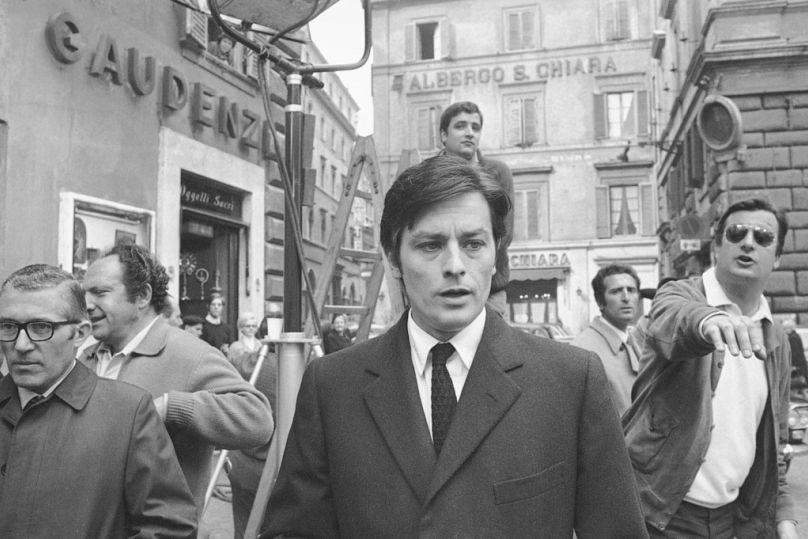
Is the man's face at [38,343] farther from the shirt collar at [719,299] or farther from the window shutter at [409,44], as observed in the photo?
the window shutter at [409,44]

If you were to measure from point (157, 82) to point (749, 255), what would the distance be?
A: 315 inches

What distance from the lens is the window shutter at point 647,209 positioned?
101 feet

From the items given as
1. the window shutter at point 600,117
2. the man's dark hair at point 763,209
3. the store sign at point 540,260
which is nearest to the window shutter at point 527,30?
the window shutter at point 600,117

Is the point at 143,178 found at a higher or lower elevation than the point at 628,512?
higher

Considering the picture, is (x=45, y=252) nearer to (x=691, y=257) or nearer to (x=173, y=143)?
(x=173, y=143)

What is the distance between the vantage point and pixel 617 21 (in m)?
31.8

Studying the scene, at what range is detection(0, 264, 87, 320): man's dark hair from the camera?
2.42m

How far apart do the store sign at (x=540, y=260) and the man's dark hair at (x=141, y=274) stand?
94.5 ft

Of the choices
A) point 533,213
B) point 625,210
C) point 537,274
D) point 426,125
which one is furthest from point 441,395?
point 426,125

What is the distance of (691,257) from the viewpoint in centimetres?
1838

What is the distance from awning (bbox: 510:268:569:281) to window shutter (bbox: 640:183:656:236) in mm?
3344

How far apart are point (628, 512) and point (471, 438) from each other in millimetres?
378

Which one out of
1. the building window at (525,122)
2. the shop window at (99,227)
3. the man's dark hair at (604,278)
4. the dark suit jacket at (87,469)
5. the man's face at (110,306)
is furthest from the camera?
the building window at (525,122)

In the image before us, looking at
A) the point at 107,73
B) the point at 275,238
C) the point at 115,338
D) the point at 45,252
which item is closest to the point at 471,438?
the point at 115,338
